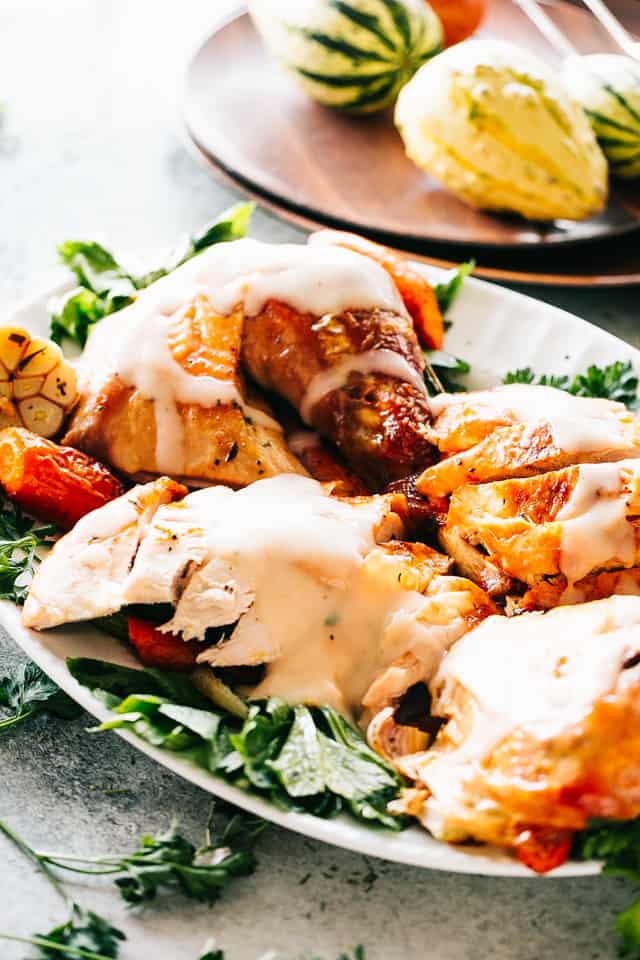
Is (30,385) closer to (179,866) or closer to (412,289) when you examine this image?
(412,289)

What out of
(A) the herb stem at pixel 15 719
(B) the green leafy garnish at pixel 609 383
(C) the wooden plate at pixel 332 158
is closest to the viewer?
(A) the herb stem at pixel 15 719

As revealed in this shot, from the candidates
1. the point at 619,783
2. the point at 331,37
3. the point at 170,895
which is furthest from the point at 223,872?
the point at 331,37

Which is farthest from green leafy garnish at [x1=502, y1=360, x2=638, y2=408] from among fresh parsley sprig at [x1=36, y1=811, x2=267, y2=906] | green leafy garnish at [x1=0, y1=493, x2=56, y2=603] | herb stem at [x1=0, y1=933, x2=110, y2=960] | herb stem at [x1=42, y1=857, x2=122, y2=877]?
herb stem at [x1=0, y1=933, x2=110, y2=960]

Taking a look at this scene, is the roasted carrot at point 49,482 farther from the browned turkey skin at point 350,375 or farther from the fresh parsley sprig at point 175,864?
the fresh parsley sprig at point 175,864

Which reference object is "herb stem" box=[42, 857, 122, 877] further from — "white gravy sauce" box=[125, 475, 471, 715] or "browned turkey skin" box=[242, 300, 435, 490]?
"browned turkey skin" box=[242, 300, 435, 490]

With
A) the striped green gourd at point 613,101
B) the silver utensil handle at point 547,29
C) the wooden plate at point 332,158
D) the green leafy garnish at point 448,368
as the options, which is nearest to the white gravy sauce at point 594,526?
the green leafy garnish at point 448,368
